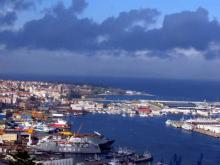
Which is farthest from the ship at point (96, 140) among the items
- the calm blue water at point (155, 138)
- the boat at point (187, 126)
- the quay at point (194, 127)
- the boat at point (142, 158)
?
the boat at point (187, 126)

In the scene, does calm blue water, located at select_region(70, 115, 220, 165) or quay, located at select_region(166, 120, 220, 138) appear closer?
calm blue water, located at select_region(70, 115, 220, 165)

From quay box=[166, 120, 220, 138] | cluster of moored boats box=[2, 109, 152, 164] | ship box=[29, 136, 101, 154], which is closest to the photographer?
cluster of moored boats box=[2, 109, 152, 164]

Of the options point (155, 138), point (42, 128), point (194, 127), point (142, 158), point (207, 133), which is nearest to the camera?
point (142, 158)

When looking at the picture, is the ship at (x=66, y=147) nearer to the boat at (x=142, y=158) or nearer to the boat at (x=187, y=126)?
the boat at (x=142, y=158)

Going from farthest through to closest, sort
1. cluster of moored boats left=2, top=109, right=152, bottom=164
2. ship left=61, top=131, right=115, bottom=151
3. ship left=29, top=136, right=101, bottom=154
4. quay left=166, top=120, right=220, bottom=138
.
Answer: quay left=166, top=120, right=220, bottom=138, ship left=61, top=131, right=115, bottom=151, ship left=29, top=136, right=101, bottom=154, cluster of moored boats left=2, top=109, right=152, bottom=164

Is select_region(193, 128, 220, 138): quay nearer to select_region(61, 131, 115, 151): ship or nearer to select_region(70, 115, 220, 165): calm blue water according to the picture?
select_region(70, 115, 220, 165): calm blue water

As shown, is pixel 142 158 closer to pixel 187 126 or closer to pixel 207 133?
pixel 207 133

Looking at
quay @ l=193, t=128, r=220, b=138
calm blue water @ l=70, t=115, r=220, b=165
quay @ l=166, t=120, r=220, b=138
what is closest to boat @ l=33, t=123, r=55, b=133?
calm blue water @ l=70, t=115, r=220, b=165

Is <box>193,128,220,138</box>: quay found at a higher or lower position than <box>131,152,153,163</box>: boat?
higher

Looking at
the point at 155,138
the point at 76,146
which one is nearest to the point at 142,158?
the point at 76,146
